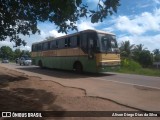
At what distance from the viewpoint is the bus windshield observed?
17.8 metres

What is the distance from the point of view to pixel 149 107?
782 centimetres

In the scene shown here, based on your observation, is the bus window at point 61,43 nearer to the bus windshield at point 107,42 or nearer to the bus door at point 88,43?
the bus door at point 88,43

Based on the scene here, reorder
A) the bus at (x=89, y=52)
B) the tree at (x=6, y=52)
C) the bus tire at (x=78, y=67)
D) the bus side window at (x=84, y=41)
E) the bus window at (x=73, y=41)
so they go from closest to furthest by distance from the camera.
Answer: the bus at (x=89, y=52) → the bus side window at (x=84, y=41) → the bus tire at (x=78, y=67) → the bus window at (x=73, y=41) → the tree at (x=6, y=52)

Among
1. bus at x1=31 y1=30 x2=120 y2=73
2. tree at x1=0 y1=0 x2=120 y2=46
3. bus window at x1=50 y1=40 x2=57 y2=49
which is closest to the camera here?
tree at x1=0 y1=0 x2=120 y2=46

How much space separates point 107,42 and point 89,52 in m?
1.49

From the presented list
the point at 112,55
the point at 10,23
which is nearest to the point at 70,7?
the point at 10,23

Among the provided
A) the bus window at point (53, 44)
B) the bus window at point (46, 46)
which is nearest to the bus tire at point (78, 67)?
the bus window at point (53, 44)

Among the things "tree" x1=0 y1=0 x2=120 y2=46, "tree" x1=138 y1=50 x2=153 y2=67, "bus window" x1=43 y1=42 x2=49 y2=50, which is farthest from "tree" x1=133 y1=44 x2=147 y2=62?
"tree" x1=0 y1=0 x2=120 y2=46

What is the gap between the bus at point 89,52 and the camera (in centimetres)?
1772

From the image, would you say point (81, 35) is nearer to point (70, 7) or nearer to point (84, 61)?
point (84, 61)

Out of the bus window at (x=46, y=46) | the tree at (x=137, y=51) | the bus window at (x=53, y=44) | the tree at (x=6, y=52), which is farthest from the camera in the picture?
the tree at (x=6, y=52)

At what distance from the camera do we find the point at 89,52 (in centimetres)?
1831

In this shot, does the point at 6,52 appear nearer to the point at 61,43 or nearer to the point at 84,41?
the point at 61,43

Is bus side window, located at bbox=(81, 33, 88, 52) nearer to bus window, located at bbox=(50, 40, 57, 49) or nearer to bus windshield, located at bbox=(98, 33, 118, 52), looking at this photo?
bus windshield, located at bbox=(98, 33, 118, 52)
